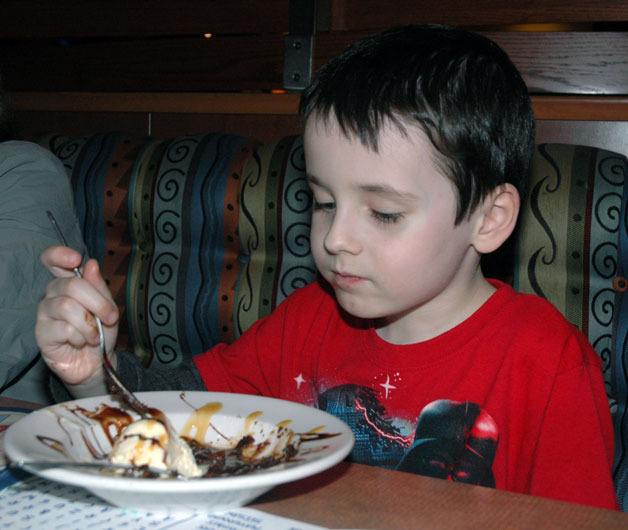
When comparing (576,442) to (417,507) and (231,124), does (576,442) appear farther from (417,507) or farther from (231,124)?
(231,124)

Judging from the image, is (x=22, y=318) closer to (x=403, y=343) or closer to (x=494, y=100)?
(x=403, y=343)

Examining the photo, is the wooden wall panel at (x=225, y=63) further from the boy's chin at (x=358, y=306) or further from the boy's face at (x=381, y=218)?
the boy's chin at (x=358, y=306)

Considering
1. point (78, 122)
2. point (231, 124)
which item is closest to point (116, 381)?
point (231, 124)

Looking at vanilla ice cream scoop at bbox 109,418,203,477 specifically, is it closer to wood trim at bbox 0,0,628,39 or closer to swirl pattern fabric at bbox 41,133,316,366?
swirl pattern fabric at bbox 41,133,316,366

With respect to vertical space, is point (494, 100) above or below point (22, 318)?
above

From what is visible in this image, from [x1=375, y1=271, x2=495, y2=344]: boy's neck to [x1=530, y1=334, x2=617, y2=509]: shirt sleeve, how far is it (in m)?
0.18

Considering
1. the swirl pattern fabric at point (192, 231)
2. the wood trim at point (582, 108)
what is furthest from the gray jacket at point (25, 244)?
the wood trim at point (582, 108)

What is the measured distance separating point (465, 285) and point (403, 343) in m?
0.14

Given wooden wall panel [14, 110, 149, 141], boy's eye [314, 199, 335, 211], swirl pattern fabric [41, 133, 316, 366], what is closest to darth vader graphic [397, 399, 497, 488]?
boy's eye [314, 199, 335, 211]

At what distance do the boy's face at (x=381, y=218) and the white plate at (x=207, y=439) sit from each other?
277 mm

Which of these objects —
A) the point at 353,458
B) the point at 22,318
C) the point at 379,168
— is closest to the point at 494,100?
the point at 379,168

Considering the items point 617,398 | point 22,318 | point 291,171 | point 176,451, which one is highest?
point 291,171

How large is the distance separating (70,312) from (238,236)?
1.08 m

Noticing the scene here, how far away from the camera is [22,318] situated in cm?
163
